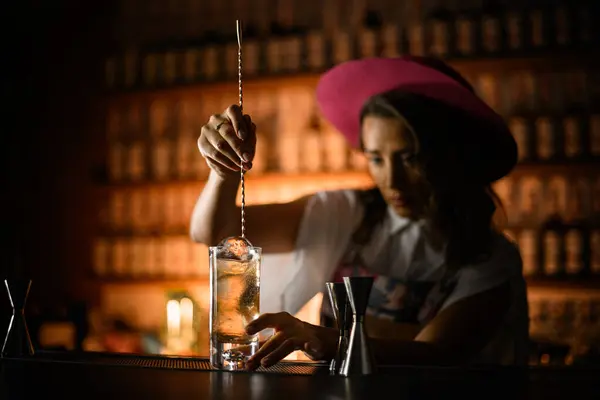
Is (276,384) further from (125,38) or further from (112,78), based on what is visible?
(125,38)

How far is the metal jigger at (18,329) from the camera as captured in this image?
1.25 m

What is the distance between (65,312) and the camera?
340 centimetres

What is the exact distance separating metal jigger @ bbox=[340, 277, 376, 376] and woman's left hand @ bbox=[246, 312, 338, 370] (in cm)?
10

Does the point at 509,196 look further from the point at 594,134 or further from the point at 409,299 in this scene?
the point at 409,299

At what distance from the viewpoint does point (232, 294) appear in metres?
1.02

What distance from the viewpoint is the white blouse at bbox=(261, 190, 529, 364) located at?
1.64 metres

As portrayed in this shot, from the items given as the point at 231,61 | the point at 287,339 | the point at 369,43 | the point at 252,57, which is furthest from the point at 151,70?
the point at 287,339

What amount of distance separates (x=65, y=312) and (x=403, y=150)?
212cm

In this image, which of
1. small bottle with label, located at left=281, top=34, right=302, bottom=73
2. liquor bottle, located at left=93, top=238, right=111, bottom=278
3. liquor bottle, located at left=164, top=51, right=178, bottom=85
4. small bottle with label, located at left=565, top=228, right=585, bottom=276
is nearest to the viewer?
small bottle with label, located at left=565, top=228, right=585, bottom=276

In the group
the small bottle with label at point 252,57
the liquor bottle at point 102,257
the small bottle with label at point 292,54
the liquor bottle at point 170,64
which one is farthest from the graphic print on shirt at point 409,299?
the liquor bottle at point 102,257

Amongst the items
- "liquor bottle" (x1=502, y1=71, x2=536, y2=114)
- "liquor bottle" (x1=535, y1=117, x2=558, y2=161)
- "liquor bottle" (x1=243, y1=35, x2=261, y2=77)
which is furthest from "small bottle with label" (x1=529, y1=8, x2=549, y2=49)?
"liquor bottle" (x1=243, y1=35, x2=261, y2=77)

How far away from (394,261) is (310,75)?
7.34ft

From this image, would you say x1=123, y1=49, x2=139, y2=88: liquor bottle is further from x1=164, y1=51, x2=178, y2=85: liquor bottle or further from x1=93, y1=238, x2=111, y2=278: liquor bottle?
x1=93, y1=238, x2=111, y2=278: liquor bottle

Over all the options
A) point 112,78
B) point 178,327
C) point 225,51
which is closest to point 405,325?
point 178,327
